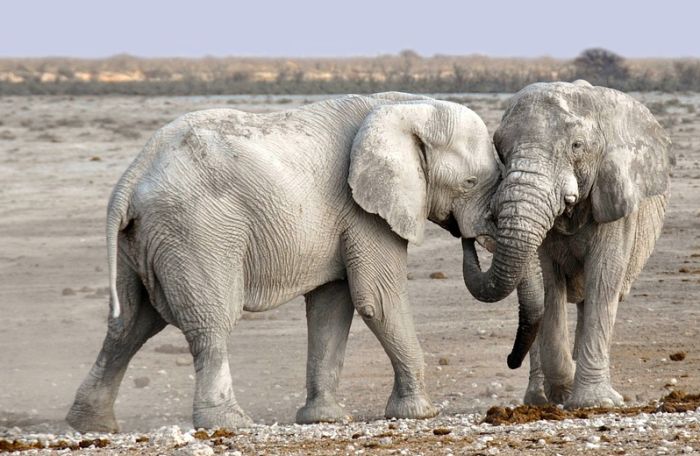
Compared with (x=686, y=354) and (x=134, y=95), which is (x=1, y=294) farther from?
(x=134, y=95)

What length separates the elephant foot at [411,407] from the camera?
9.60 meters

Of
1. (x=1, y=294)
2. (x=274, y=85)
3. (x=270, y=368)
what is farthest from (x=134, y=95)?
(x=270, y=368)

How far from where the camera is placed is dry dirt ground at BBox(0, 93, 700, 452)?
34.5 ft

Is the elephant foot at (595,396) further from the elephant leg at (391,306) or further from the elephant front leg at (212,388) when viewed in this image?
the elephant front leg at (212,388)

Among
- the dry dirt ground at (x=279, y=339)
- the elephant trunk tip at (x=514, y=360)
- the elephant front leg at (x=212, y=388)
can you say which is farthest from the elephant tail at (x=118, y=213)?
the elephant trunk tip at (x=514, y=360)

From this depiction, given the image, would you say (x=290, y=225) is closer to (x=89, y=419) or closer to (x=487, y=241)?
(x=487, y=241)

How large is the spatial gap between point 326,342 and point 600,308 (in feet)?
5.10

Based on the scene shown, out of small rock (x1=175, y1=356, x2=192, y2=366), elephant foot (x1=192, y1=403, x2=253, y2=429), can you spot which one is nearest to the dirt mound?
elephant foot (x1=192, y1=403, x2=253, y2=429)

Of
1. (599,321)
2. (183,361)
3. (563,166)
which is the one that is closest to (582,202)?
(563,166)

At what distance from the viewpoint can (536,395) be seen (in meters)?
10.0

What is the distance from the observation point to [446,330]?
12523 millimetres

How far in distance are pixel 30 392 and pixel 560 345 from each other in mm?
3401

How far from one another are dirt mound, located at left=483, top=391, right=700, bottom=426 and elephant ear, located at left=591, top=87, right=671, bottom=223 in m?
1.06

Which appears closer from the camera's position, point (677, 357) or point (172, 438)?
point (172, 438)
